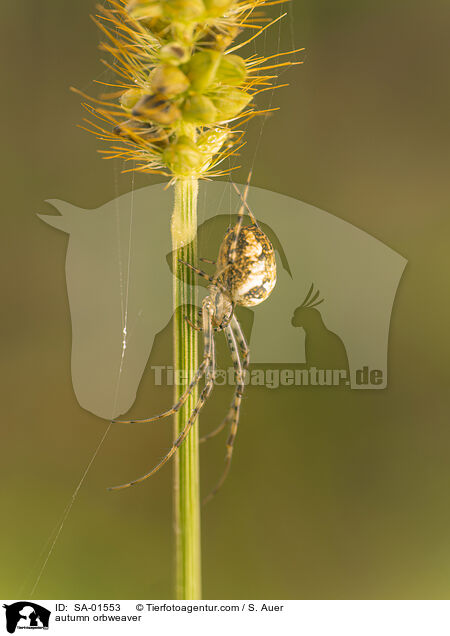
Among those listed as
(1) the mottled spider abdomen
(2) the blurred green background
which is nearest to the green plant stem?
(1) the mottled spider abdomen

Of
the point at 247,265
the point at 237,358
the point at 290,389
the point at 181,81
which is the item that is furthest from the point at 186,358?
the point at 290,389

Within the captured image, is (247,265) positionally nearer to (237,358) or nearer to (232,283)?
(232,283)

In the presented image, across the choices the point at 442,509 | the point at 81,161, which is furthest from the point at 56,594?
the point at 81,161

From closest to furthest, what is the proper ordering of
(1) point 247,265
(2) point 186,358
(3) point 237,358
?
(2) point 186,358
(1) point 247,265
(3) point 237,358

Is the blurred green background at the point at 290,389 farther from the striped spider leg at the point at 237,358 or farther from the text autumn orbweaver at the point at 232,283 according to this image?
the text autumn orbweaver at the point at 232,283

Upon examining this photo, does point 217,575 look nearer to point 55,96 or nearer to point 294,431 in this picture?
point 294,431

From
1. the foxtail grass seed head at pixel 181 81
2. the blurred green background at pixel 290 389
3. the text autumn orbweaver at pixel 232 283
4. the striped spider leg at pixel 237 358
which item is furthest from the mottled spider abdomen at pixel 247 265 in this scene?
the blurred green background at pixel 290 389

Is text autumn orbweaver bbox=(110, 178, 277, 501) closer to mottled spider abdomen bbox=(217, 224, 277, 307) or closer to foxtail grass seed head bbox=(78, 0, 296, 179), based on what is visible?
mottled spider abdomen bbox=(217, 224, 277, 307)
